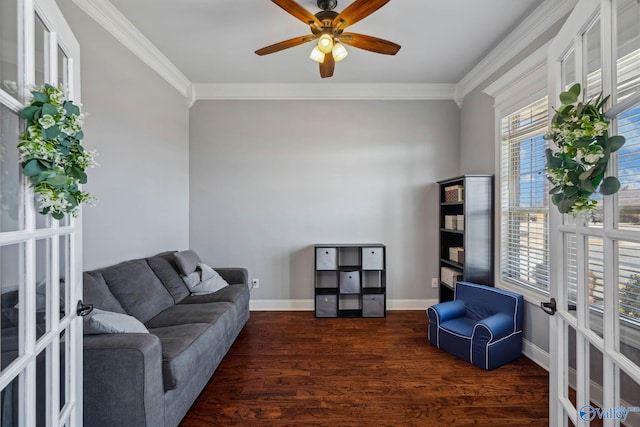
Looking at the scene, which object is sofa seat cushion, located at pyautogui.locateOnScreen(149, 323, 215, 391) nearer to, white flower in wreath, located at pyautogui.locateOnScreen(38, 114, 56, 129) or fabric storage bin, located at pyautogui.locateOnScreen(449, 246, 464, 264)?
white flower in wreath, located at pyautogui.locateOnScreen(38, 114, 56, 129)

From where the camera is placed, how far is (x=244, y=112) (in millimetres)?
3836

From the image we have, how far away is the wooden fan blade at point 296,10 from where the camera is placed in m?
1.84

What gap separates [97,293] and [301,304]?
2383 millimetres

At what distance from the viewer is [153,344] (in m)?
1.52

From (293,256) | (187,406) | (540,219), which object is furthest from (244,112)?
(540,219)

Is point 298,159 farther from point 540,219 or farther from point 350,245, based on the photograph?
point 540,219

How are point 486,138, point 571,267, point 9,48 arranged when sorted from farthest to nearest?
point 486,138, point 571,267, point 9,48

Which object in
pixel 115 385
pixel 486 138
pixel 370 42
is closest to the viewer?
pixel 115 385

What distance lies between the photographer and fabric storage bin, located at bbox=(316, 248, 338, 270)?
361 centimetres

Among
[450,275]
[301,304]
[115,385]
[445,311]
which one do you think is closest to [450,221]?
[450,275]

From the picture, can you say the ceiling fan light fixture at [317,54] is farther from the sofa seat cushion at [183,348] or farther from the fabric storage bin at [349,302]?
the fabric storage bin at [349,302]

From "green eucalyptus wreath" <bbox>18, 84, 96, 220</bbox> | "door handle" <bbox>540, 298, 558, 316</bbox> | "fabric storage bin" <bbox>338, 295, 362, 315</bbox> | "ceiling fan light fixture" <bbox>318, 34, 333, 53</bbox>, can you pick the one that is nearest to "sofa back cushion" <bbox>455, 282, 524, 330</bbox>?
"fabric storage bin" <bbox>338, 295, 362, 315</bbox>

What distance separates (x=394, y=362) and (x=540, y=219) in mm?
1779

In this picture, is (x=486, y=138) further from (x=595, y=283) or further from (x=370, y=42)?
(x=595, y=283)
